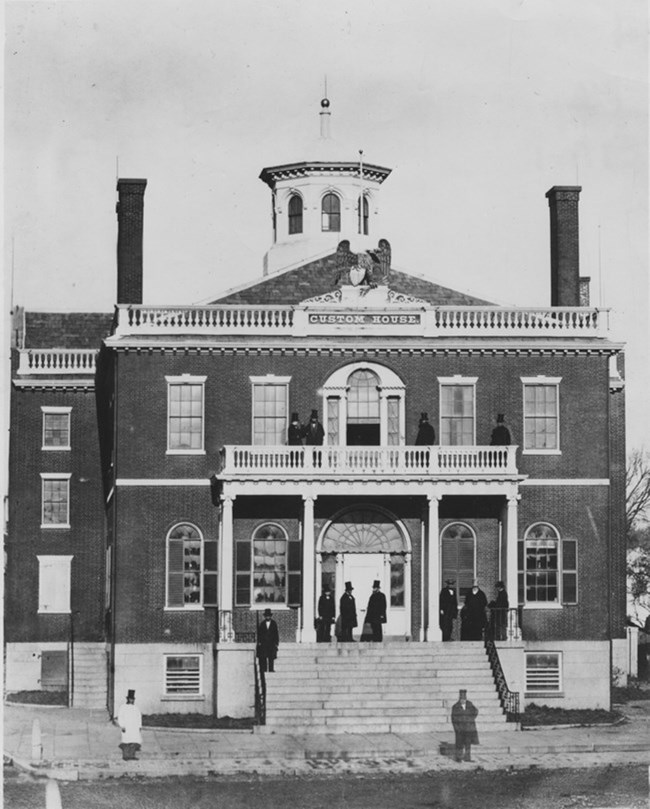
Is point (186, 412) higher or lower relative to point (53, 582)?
higher

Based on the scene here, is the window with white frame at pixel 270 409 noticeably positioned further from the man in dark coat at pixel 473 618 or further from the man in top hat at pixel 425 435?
the man in dark coat at pixel 473 618

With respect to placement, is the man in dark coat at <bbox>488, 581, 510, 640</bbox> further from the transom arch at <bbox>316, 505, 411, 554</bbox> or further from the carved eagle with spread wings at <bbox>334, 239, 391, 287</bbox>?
the carved eagle with spread wings at <bbox>334, 239, 391, 287</bbox>

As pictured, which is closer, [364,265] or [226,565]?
[226,565]

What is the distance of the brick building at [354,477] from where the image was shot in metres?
42.8

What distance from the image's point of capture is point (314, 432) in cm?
4306

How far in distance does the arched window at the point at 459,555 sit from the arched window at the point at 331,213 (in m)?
12.0

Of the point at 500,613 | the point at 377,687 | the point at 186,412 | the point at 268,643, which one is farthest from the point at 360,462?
the point at 377,687

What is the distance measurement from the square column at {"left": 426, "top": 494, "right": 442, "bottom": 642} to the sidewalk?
4.29 metres

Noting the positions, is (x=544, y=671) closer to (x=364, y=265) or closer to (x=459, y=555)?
(x=459, y=555)

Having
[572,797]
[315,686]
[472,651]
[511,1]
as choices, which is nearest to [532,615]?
[472,651]

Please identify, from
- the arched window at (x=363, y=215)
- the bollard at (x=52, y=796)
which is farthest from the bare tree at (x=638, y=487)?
the bollard at (x=52, y=796)

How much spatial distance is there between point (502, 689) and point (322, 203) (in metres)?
17.9

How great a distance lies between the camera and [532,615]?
43.8 m

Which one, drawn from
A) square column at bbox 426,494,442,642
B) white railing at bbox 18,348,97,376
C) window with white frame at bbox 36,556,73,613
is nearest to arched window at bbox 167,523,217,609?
square column at bbox 426,494,442,642
